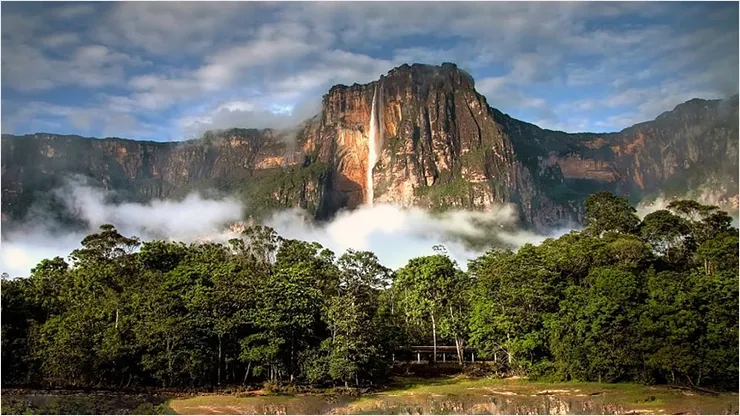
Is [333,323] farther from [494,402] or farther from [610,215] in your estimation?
[610,215]

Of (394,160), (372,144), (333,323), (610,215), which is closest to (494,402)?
(333,323)

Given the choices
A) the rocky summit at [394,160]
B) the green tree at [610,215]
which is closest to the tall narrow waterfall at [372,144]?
the rocky summit at [394,160]

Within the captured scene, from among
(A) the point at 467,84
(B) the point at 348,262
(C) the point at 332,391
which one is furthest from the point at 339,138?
(C) the point at 332,391

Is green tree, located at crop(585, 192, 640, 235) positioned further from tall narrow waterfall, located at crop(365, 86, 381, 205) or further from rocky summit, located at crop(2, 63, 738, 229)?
tall narrow waterfall, located at crop(365, 86, 381, 205)

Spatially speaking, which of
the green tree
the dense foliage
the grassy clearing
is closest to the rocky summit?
the green tree

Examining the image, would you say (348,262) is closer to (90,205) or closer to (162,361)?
(162,361)
